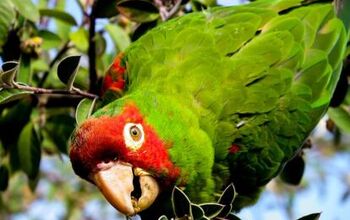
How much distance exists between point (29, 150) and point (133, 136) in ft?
1.99

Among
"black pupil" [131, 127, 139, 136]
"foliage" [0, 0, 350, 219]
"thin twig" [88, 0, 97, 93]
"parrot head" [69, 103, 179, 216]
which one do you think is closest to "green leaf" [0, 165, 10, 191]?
"foliage" [0, 0, 350, 219]

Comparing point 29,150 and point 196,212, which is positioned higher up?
point 196,212

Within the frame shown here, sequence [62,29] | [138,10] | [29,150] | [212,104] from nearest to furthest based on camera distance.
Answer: [212,104] → [138,10] → [29,150] → [62,29]

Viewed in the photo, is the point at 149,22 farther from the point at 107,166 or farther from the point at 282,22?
the point at 107,166

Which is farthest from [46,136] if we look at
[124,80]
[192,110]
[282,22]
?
[282,22]

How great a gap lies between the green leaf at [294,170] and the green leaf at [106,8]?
722 mm

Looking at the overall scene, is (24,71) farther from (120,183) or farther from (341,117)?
(341,117)

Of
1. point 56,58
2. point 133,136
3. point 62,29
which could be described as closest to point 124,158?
point 133,136

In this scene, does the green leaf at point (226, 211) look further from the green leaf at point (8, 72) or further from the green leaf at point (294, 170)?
the green leaf at point (294, 170)

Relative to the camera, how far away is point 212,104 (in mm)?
1999

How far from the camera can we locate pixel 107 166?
5.58ft

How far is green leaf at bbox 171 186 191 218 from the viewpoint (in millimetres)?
1469

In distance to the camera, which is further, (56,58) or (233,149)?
(56,58)

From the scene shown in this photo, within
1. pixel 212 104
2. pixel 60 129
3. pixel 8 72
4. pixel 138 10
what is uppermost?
pixel 8 72
